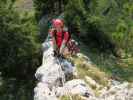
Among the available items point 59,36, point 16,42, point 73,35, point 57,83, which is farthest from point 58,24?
point 73,35

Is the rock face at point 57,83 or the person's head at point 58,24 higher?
the person's head at point 58,24

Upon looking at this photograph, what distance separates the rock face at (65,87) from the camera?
15047mm

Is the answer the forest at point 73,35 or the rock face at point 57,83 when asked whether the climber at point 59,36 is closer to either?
the rock face at point 57,83

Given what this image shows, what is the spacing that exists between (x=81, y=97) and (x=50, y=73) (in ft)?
13.1

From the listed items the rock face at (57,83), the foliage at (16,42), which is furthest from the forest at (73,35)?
the rock face at (57,83)

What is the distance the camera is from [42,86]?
18.9 meters

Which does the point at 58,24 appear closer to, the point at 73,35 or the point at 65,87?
the point at 65,87

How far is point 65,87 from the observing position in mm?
17312

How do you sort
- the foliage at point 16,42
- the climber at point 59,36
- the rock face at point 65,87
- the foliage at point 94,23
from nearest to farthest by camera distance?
the rock face at point 65,87
the climber at point 59,36
the foliage at point 16,42
the foliage at point 94,23

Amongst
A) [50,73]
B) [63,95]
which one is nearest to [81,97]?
[63,95]

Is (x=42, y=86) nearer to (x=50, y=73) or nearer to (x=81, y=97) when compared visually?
(x=50, y=73)

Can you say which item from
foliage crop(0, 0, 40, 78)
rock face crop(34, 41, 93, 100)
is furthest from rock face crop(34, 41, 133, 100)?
foliage crop(0, 0, 40, 78)

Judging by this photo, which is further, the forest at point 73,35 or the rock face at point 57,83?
the forest at point 73,35

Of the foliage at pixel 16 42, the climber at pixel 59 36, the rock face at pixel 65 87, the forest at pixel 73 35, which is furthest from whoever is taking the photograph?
the foliage at pixel 16 42
